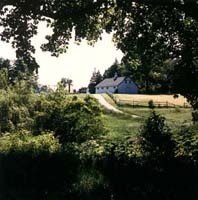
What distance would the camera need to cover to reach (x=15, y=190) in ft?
43.8

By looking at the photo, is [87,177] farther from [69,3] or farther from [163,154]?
[69,3]

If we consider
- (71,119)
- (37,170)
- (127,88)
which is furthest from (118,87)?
(37,170)

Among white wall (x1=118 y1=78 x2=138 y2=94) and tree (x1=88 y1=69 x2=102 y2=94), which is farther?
tree (x1=88 y1=69 x2=102 y2=94)

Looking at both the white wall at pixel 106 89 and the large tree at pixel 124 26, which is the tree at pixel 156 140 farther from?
the white wall at pixel 106 89

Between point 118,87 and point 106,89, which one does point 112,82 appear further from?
point 118,87

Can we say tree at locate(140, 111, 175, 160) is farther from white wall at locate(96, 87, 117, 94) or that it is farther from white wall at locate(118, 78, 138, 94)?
white wall at locate(96, 87, 117, 94)

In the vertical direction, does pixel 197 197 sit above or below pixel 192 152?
below

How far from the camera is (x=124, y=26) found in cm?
1780

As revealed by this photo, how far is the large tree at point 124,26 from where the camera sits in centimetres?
1420

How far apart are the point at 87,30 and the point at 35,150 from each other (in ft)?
19.4

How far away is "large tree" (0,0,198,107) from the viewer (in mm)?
14203

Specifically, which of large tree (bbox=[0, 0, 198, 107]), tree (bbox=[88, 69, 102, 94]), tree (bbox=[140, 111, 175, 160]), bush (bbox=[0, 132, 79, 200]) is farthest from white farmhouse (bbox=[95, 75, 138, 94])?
tree (bbox=[140, 111, 175, 160])

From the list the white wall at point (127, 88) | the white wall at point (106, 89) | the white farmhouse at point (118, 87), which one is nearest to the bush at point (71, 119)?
the white farmhouse at point (118, 87)

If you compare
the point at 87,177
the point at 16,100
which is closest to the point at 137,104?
the point at 16,100
